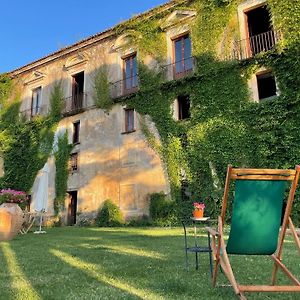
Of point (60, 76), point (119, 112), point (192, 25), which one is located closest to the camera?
point (192, 25)

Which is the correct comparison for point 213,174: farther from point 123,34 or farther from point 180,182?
point 123,34

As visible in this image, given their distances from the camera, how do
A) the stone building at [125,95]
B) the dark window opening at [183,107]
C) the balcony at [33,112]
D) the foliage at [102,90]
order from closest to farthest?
the stone building at [125,95] < the dark window opening at [183,107] < the foliage at [102,90] < the balcony at [33,112]

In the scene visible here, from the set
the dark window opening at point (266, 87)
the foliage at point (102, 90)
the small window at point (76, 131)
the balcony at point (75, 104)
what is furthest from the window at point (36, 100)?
the dark window opening at point (266, 87)

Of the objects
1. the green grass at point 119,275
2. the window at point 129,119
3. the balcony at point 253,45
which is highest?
the balcony at point 253,45

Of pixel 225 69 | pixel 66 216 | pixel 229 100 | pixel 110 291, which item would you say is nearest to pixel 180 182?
pixel 229 100

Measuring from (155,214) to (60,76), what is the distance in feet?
41.2

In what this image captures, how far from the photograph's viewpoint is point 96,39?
2086 centimetres

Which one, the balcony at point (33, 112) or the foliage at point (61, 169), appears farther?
the balcony at point (33, 112)

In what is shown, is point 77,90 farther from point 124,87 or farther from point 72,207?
point 72,207

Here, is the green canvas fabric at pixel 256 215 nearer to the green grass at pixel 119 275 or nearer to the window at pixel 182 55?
the green grass at pixel 119 275

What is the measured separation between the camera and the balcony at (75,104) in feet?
66.9

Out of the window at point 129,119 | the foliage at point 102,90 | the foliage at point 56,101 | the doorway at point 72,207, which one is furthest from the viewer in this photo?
the foliage at point 56,101

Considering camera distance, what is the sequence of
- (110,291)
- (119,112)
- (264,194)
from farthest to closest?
(119,112)
(110,291)
(264,194)

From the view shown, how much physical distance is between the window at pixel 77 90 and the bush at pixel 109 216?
691 cm
